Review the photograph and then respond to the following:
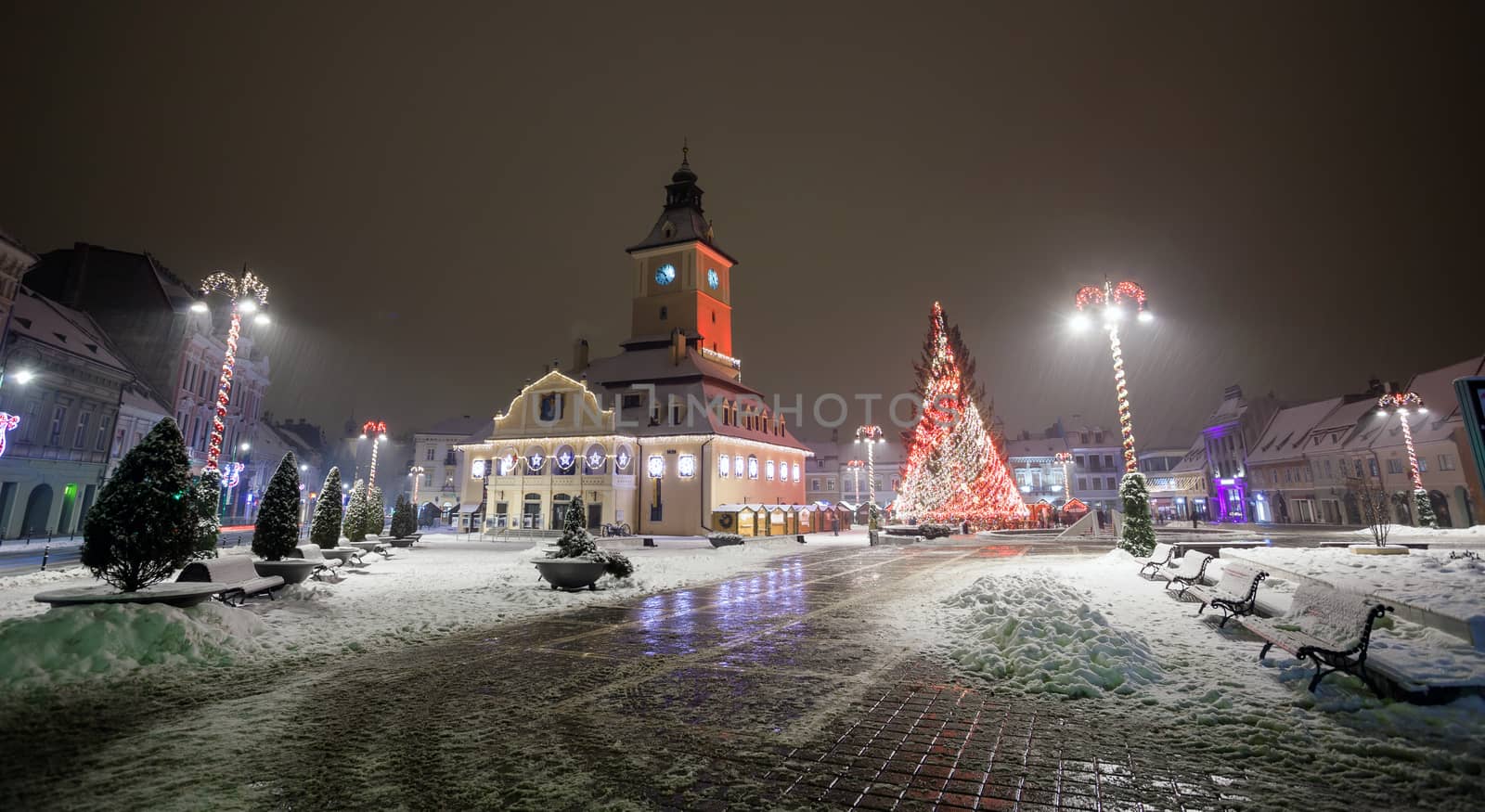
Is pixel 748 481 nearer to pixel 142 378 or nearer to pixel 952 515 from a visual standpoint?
pixel 952 515

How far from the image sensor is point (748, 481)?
44562mm

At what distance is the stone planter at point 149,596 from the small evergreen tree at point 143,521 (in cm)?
31

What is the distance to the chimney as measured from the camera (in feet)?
162

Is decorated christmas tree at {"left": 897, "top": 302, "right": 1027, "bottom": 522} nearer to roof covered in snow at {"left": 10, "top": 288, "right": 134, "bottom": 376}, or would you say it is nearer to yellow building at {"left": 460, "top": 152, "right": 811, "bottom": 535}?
yellow building at {"left": 460, "top": 152, "right": 811, "bottom": 535}

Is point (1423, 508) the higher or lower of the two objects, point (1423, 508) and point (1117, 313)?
the lower

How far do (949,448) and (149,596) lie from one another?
33.3 m

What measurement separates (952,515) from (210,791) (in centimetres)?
3582

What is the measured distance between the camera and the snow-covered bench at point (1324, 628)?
251 inches

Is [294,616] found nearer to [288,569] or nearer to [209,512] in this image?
[288,569]

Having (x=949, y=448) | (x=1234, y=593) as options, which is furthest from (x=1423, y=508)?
(x=1234, y=593)

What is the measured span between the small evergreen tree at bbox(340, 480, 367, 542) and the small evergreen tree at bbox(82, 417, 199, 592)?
641 inches

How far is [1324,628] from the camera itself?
7398 millimetres

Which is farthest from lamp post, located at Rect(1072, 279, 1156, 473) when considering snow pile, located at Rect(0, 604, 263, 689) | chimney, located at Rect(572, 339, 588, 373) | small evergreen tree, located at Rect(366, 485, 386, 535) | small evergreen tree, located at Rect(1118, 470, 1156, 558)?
chimney, located at Rect(572, 339, 588, 373)

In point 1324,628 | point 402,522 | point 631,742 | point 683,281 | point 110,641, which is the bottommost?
point 631,742
